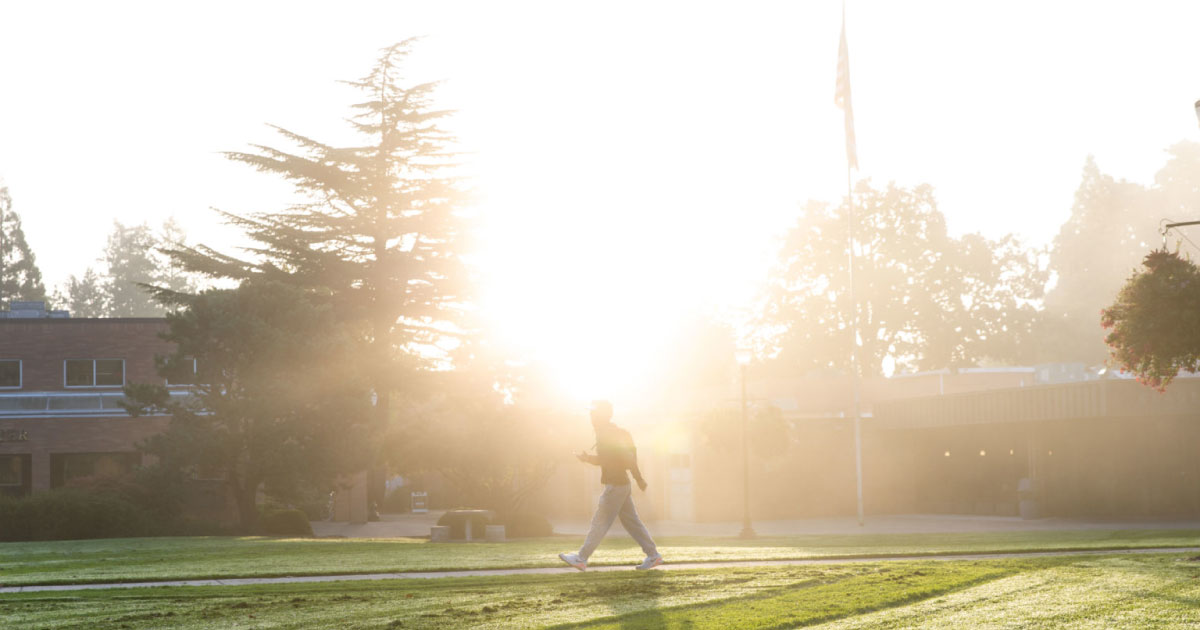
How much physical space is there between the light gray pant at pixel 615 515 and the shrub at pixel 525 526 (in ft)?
67.6

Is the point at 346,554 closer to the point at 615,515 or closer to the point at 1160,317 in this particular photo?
the point at 615,515

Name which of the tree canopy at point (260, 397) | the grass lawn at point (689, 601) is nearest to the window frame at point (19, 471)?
the tree canopy at point (260, 397)

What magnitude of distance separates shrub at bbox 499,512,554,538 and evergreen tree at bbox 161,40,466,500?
9129 millimetres

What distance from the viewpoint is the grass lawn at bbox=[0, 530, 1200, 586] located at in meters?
16.8

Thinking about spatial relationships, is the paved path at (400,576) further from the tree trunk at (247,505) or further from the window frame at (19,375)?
the window frame at (19,375)

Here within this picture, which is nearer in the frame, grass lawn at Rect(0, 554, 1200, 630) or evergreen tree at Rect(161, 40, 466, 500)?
grass lawn at Rect(0, 554, 1200, 630)

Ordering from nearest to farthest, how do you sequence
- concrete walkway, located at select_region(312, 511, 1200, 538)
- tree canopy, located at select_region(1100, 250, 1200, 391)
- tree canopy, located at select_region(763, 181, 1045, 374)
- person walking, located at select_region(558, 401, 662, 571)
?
person walking, located at select_region(558, 401, 662, 571) → tree canopy, located at select_region(1100, 250, 1200, 391) → concrete walkway, located at select_region(312, 511, 1200, 538) → tree canopy, located at select_region(763, 181, 1045, 374)

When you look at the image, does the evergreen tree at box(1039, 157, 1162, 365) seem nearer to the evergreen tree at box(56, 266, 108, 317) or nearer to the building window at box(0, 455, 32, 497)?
the building window at box(0, 455, 32, 497)

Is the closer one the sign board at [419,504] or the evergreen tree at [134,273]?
the sign board at [419,504]

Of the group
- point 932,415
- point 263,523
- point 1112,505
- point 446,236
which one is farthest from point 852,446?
point 263,523

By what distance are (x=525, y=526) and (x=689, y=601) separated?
23.8m

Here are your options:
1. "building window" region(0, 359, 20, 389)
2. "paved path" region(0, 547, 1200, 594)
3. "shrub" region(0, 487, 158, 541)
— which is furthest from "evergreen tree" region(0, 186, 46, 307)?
"paved path" region(0, 547, 1200, 594)

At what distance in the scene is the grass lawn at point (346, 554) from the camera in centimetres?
1675

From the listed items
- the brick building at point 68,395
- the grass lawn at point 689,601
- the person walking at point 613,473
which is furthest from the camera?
the brick building at point 68,395
